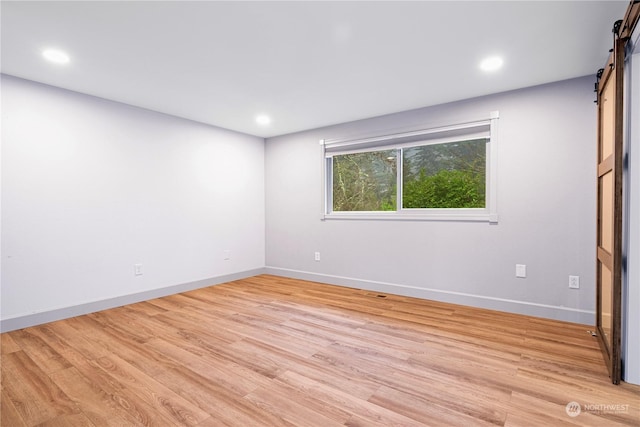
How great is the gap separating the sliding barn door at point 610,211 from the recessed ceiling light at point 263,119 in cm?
329

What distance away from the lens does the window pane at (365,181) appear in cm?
413

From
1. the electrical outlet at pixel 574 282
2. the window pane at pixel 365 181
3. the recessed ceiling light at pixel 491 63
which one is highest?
the recessed ceiling light at pixel 491 63

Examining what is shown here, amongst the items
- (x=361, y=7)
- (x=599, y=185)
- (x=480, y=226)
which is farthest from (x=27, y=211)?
(x=599, y=185)

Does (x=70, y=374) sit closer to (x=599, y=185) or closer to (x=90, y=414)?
(x=90, y=414)

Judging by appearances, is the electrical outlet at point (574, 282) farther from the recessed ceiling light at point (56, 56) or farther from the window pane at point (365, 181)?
the recessed ceiling light at point (56, 56)

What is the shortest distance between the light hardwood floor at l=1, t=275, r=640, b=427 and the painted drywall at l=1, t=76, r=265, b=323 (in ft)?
1.49

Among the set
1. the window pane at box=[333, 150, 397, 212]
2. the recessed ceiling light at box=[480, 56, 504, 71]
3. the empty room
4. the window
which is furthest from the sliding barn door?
the window pane at box=[333, 150, 397, 212]

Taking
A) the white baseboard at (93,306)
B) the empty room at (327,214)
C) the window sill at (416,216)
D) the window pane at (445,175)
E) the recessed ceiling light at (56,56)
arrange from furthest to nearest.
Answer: the window pane at (445,175) → the window sill at (416,216) → the white baseboard at (93,306) → the recessed ceiling light at (56,56) → the empty room at (327,214)

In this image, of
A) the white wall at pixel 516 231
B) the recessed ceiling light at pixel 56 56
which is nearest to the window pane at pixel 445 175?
the white wall at pixel 516 231

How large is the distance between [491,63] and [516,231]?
1639 millimetres

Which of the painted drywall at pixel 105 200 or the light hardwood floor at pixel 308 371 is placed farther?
the painted drywall at pixel 105 200

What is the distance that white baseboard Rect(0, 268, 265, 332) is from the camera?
2775 millimetres

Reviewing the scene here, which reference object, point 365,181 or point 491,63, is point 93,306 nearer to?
point 365,181

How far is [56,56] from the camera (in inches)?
96.3
